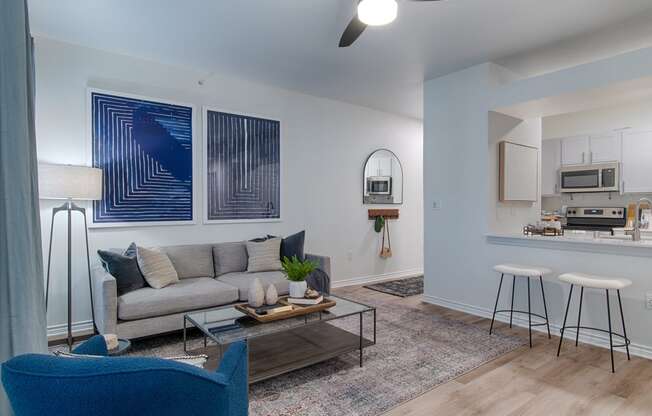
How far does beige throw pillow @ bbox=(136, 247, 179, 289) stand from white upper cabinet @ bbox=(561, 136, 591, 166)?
18.1ft

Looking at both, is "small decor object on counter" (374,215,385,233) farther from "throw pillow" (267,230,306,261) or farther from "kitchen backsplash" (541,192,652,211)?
"kitchen backsplash" (541,192,652,211)

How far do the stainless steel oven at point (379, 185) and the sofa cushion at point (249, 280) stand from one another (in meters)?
2.36

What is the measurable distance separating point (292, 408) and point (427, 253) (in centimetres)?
282

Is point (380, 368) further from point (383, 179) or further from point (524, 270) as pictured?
point (383, 179)

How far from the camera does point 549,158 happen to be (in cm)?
556

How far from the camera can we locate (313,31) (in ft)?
10.2

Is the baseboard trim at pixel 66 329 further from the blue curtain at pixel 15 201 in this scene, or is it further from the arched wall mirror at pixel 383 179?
the arched wall mirror at pixel 383 179

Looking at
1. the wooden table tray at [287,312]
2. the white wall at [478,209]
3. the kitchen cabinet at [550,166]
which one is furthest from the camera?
the kitchen cabinet at [550,166]

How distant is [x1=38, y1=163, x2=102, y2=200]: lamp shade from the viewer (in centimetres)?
284

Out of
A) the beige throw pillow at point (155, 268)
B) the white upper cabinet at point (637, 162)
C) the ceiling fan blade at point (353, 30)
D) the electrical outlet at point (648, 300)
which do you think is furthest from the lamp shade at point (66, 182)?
the white upper cabinet at point (637, 162)

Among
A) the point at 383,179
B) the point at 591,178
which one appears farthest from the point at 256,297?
the point at 591,178

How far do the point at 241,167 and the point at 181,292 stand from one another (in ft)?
5.62

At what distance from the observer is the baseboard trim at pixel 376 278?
17.3ft

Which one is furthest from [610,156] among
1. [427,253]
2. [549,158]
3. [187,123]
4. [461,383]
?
[187,123]
